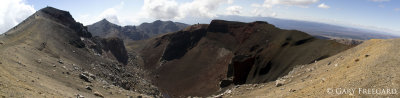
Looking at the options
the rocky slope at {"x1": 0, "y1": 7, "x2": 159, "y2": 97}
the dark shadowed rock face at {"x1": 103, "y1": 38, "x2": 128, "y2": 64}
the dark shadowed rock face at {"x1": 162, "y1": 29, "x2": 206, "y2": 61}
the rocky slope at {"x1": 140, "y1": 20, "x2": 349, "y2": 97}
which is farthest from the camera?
the dark shadowed rock face at {"x1": 103, "y1": 38, "x2": 128, "y2": 64}

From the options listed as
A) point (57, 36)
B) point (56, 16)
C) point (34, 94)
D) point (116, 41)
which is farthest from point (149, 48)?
point (34, 94)

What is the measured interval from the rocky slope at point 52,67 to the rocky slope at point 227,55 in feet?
61.2

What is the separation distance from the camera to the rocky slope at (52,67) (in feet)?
71.7

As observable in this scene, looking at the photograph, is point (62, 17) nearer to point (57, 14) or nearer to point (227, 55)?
point (57, 14)

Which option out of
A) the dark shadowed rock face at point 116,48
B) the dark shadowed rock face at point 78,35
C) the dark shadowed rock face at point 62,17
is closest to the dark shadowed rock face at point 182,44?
the dark shadowed rock face at point 116,48

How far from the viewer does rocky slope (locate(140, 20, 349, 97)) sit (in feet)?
175

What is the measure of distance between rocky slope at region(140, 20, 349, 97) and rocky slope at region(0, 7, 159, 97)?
734 inches

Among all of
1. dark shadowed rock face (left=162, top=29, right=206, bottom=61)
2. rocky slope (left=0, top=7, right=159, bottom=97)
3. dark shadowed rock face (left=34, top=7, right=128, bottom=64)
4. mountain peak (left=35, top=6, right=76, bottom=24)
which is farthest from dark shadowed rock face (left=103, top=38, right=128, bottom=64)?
dark shadowed rock face (left=162, top=29, right=206, bottom=61)

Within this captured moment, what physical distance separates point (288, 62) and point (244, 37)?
38.9 metres

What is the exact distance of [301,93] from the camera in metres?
20.6

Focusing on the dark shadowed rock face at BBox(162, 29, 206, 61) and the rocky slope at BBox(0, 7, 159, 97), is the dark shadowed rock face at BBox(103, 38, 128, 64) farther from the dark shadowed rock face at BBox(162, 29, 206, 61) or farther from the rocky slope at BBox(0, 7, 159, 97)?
the dark shadowed rock face at BBox(162, 29, 206, 61)

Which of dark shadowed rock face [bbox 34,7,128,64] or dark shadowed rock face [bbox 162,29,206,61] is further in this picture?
dark shadowed rock face [bbox 162,29,206,61]

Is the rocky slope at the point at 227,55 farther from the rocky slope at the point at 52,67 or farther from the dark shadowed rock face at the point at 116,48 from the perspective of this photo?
the rocky slope at the point at 52,67

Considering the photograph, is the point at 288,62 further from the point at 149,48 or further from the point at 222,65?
the point at 149,48
